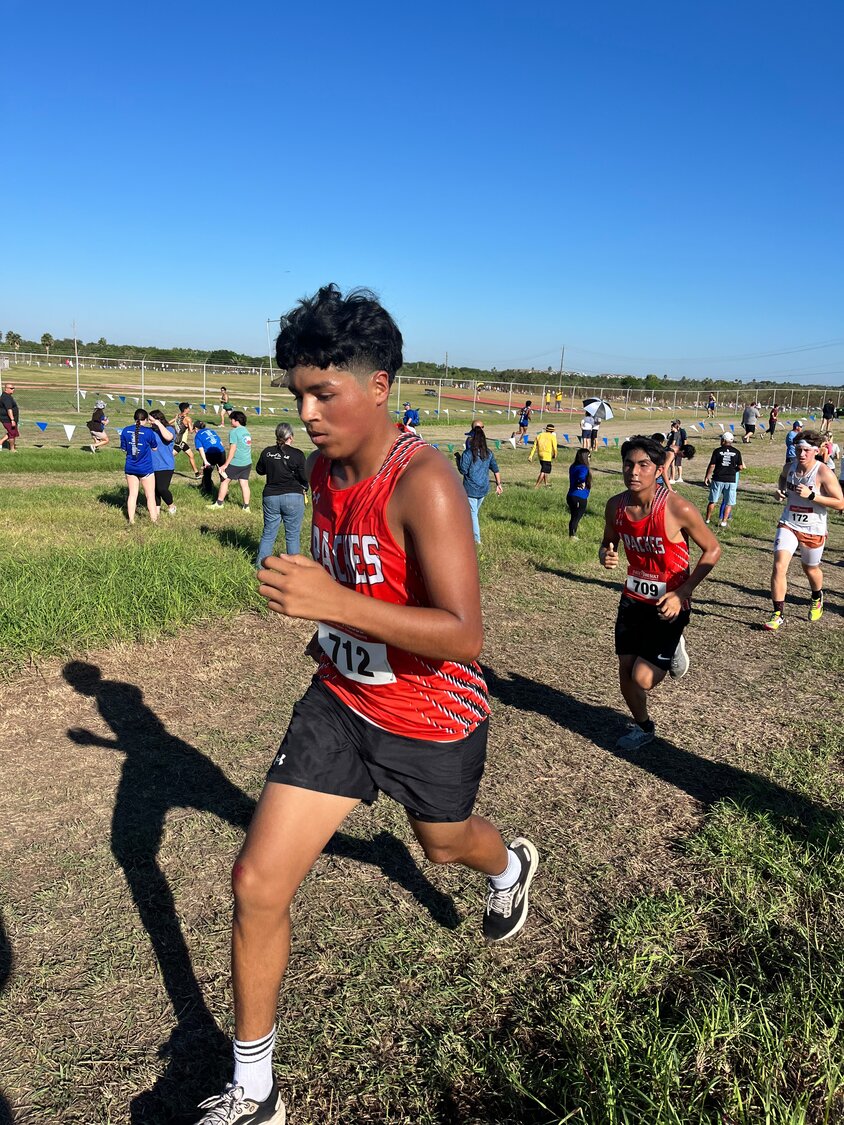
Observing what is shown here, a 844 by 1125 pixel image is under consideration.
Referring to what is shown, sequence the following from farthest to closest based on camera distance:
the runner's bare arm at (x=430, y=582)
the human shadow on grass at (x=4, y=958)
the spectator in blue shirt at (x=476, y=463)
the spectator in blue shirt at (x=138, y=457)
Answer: the spectator in blue shirt at (x=476, y=463)
the spectator in blue shirt at (x=138, y=457)
the human shadow on grass at (x=4, y=958)
the runner's bare arm at (x=430, y=582)

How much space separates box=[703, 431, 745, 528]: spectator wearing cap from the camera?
1386 centimetres

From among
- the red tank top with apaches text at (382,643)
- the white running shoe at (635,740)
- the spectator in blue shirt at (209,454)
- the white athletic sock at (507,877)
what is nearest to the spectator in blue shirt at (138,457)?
the spectator in blue shirt at (209,454)

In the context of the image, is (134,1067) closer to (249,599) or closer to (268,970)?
(268,970)

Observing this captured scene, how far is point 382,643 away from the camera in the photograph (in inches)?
93.7

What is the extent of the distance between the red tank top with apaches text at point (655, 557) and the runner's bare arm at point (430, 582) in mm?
2989

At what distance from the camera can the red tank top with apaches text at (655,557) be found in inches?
192

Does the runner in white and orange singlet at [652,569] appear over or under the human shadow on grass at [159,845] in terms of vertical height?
over

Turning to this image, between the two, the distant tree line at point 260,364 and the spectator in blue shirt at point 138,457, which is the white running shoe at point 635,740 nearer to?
the spectator in blue shirt at point 138,457

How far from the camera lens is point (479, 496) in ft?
41.0

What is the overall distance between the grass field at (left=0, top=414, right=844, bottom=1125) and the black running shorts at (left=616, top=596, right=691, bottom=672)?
27.7 inches

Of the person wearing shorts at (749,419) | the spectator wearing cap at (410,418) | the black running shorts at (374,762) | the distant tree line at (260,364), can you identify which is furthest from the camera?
the distant tree line at (260,364)

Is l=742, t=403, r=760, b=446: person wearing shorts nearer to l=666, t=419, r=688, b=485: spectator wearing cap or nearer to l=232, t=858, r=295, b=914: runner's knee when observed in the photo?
l=666, t=419, r=688, b=485: spectator wearing cap

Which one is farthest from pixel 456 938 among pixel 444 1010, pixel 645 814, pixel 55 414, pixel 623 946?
pixel 55 414

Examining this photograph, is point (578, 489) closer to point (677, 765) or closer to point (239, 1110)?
point (677, 765)
